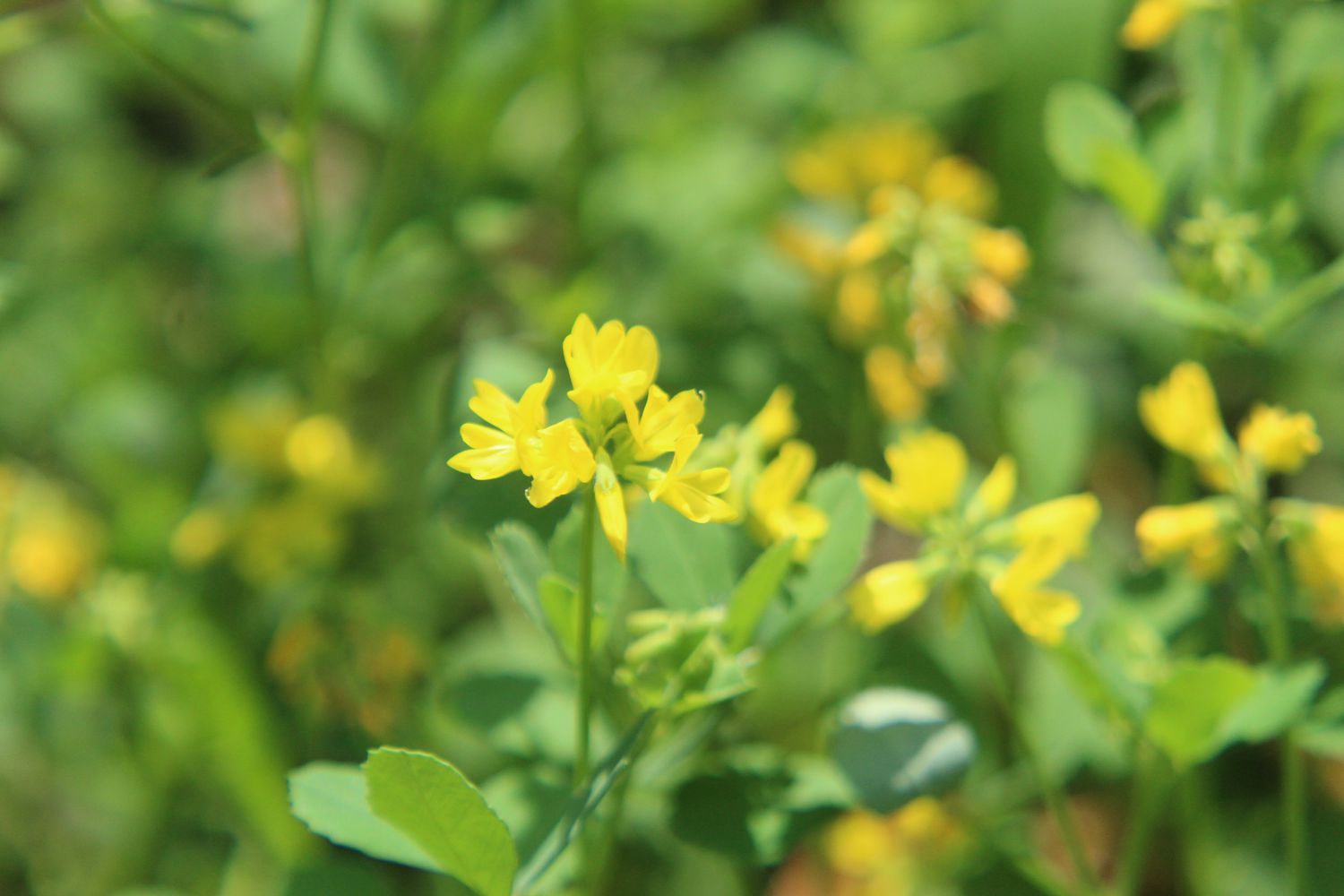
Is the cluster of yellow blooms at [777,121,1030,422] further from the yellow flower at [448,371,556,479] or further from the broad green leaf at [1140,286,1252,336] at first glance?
the yellow flower at [448,371,556,479]

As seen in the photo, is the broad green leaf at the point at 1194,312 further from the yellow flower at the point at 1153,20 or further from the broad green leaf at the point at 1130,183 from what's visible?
the yellow flower at the point at 1153,20

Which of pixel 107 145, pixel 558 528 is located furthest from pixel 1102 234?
pixel 107 145

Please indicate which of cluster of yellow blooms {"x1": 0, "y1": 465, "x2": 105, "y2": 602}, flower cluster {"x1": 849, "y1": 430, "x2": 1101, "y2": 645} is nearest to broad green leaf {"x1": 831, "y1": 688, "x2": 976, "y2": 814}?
flower cluster {"x1": 849, "y1": 430, "x2": 1101, "y2": 645}

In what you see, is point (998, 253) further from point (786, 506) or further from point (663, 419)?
point (663, 419)

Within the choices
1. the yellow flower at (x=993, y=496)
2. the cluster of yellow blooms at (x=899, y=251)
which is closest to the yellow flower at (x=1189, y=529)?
the yellow flower at (x=993, y=496)

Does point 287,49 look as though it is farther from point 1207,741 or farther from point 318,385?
point 1207,741

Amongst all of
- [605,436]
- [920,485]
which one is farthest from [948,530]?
[605,436]
